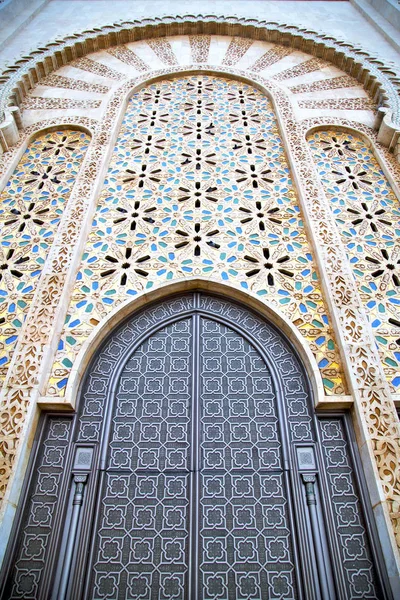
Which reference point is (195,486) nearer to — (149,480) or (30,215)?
(149,480)

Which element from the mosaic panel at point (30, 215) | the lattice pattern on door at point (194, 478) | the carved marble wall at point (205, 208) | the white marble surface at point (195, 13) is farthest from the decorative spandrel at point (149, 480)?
the white marble surface at point (195, 13)

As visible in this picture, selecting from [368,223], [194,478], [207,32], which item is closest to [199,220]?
[368,223]

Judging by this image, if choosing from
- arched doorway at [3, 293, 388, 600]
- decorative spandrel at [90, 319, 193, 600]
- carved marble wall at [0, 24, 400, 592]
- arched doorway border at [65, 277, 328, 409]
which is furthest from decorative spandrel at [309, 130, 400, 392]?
decorative spandrel at [90, 319, 193, 600]

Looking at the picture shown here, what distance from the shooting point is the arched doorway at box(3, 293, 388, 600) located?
2.35 metres

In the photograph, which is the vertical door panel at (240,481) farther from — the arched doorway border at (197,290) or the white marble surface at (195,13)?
the white marble surface at (195,13)

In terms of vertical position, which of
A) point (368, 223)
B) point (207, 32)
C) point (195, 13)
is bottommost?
point (368, 223)

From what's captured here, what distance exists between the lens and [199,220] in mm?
3953

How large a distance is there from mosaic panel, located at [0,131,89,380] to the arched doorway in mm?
690

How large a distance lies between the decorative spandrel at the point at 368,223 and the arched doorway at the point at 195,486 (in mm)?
675

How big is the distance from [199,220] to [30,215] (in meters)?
1.46

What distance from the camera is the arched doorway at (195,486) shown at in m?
2.35

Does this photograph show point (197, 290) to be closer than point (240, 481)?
No

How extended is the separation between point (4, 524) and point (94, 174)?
9.79 ft

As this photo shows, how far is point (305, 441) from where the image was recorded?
2.79 m
